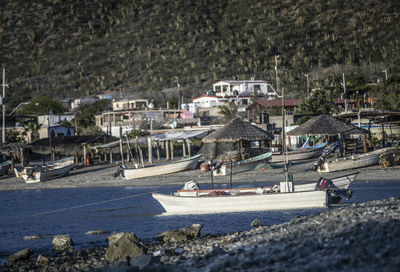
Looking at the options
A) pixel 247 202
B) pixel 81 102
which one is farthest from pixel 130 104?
pixel 247 202

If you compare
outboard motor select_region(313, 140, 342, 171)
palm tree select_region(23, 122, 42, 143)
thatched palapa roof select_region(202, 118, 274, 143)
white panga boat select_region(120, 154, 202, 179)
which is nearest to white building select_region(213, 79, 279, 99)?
palm tree select_region(23, 122, 42, 143)

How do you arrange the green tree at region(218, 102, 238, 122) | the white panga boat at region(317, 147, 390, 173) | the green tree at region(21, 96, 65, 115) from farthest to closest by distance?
1. the green tree at region(21, 96, 65, 115)
2. the green tree at region(218, 102, 238, 122)
3. the white panga boat at region(317, 147, 390, 173)

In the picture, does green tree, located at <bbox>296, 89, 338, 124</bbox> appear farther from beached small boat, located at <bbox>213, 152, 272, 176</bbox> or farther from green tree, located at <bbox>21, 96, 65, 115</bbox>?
green tree, located at <bbox>21, 96, 65, 115</bbox>

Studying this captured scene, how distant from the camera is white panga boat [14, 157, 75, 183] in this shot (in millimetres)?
42312

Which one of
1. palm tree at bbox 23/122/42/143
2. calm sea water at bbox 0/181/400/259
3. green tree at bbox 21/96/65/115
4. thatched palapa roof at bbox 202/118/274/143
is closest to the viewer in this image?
calm sea water at bbox 0/181/400/259

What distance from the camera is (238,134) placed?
128 feet

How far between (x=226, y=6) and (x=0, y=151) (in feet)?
387

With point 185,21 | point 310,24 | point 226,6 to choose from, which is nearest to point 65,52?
A: point 185,21

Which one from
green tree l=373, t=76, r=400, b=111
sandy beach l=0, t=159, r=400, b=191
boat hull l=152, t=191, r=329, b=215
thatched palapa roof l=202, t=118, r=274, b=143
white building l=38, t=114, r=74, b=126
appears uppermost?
green tree l=373, t=76, r=400, b=111

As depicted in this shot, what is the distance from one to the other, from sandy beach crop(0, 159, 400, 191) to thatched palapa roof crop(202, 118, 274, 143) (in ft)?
7.49

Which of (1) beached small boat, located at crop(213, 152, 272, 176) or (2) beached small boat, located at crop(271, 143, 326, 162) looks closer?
(1) beached small boat, located at crop(213, 152, 272, 176)

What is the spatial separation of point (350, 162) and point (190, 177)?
10.3 m

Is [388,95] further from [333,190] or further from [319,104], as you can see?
[333,190]

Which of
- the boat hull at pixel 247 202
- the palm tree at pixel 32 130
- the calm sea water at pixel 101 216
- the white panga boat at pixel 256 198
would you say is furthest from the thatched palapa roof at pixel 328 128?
the palm tree at pixel 32 130
